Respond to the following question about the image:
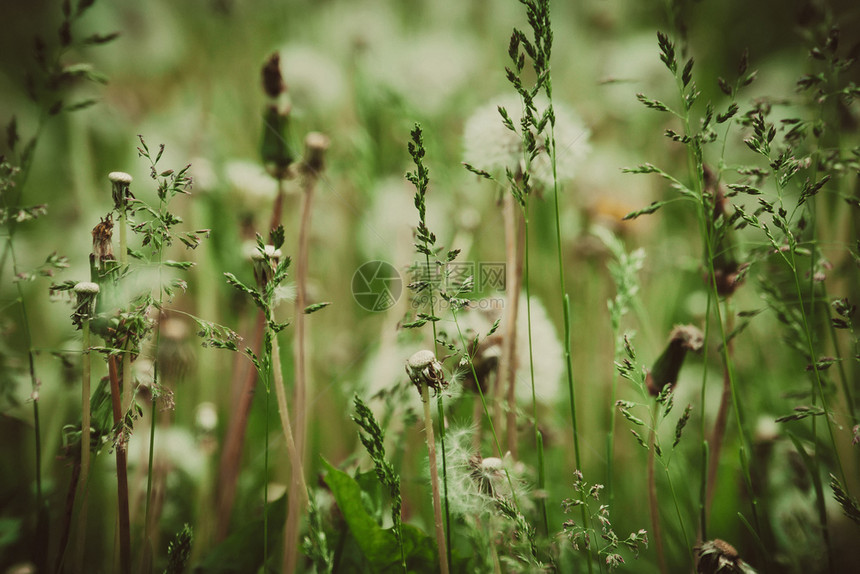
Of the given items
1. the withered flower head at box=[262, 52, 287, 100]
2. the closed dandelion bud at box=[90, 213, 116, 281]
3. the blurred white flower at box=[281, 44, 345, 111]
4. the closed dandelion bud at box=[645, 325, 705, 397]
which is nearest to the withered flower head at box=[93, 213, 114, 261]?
the closed dandelion bud at box=[90, 213, 116, 281]

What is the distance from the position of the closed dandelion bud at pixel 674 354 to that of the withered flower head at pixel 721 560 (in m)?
0.13

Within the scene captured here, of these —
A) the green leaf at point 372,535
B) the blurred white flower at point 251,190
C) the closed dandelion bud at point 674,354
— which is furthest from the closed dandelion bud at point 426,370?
the blurred white flower at point 251,190

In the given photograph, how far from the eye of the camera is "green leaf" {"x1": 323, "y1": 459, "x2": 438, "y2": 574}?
43cm

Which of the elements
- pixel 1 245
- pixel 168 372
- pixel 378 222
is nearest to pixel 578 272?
pixel 378 222

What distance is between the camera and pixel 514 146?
0.55m

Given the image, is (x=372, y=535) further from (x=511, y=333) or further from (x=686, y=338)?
(x=686, y=338)

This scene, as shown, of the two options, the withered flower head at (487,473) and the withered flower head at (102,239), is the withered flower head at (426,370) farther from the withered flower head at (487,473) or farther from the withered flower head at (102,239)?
the withered flower head at (102,239)

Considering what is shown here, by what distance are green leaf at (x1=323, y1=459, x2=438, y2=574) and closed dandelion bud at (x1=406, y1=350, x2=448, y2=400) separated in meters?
0.12

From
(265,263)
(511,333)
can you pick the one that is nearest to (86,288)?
(265,263)

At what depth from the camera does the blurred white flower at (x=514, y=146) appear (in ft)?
1.79

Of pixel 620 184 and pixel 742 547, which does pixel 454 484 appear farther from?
pixel 620 184

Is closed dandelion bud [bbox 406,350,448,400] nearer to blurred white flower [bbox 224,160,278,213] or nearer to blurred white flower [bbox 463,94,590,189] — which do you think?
blurred white flower [bbox 463,94,590,189]

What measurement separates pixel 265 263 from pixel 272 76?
0.26 metres

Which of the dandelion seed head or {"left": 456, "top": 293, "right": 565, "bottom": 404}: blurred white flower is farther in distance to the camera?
{"left": 456, "top": 293, "right": 565, "bottom": 404}: blurred white flower
